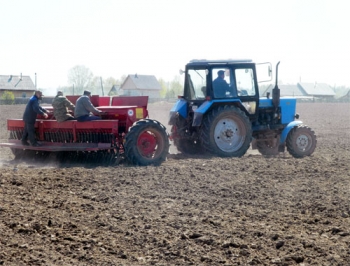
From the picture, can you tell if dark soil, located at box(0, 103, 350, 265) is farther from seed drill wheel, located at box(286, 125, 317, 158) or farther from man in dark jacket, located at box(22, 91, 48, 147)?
seed drill wheel, located at box(286, 125, 317, 158)

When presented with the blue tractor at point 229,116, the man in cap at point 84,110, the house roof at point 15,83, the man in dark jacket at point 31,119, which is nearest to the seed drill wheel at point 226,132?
the blue tractor at point 229,116

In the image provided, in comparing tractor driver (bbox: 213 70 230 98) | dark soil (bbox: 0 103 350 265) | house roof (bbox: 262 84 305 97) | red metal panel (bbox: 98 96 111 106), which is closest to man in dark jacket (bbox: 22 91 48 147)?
dark soil (bbox: 0 103 350 265)

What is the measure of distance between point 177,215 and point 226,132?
5830 millimetres

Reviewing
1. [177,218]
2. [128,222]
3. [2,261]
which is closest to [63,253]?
[2,261]

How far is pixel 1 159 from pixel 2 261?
7868 mm

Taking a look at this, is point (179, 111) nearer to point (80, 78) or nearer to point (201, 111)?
A: point (201, 111)

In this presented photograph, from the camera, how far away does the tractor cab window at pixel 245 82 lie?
41.6 ft

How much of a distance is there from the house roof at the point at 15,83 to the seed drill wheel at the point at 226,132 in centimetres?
6396

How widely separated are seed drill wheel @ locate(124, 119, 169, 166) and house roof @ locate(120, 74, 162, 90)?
252 ft

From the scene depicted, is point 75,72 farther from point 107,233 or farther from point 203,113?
point 107,233

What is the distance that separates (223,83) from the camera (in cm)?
1255

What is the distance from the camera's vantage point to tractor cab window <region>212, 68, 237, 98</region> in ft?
41.1

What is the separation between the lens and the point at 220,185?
8.91m

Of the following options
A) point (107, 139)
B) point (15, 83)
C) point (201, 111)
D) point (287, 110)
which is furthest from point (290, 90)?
point (107, 139)
